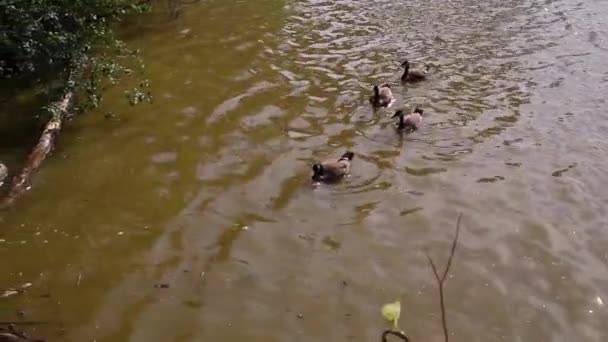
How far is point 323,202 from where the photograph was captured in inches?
317

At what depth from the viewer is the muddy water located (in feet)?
20.9

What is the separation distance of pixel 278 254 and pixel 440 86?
5162 millimetres

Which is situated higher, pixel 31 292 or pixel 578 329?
pixel 31 292

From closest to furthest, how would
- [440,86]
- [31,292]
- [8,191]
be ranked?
1. [31,292]
2. [8,191]
3. [440,86]

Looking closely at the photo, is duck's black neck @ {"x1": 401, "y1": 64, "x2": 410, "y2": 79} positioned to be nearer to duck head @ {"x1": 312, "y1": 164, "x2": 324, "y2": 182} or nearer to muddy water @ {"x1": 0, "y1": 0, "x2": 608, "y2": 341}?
muddy water @ {"x1": 0, "y1": 0, "x2": 608, "y2": 341}

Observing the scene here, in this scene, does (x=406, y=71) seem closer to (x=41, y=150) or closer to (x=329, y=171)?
(x=329, y=171)

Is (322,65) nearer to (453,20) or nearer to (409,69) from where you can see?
(409,69)

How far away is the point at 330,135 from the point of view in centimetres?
966

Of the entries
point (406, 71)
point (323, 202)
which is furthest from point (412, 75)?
point (323, 202)

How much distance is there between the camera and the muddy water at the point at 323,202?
20.9ft

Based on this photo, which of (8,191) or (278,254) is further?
(8,191)

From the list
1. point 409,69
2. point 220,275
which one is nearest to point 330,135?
point 409,69

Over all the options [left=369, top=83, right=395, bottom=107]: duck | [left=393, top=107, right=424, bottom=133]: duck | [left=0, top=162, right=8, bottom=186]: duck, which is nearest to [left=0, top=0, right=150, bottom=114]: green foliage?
[left=0, top=162, right=8, bottom=186]: duck

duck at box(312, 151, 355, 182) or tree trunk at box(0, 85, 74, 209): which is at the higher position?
tree trunk at box(0, 85, 74, 209)
